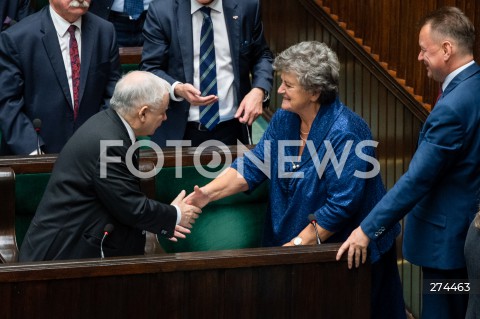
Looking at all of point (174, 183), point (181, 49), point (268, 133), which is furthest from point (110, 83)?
point (268, 133)

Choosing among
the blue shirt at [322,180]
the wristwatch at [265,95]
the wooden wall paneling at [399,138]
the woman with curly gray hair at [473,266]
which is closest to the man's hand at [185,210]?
the blue shirt at [322,180]

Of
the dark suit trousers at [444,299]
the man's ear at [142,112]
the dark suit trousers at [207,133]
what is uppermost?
the man's ear at [142,112]

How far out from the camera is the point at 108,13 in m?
5.34

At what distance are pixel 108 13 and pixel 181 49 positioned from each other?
1.05 meters

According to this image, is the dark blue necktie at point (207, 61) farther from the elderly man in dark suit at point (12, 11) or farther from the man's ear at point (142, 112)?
the elderly man in dark suit at point (12, 11)

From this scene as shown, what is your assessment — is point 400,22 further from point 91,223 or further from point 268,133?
point 91,223

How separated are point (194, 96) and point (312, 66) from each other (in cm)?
66

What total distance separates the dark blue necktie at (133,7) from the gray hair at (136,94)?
1951 millimetres

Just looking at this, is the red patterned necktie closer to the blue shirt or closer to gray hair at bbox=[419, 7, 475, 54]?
the blue shirt

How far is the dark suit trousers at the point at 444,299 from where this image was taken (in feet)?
11.4

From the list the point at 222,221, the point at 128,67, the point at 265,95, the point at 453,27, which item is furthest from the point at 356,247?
the point at 128,67

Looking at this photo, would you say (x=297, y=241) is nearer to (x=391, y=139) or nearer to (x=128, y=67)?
(x=391, y=139)

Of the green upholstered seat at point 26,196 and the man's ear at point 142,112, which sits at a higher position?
the man's ear at point 142,112

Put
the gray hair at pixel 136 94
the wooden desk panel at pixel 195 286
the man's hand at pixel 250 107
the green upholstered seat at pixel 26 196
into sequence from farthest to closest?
the man's hand at pixel 250 107
the green upholstered seat at pixel 26 196
the gray hair at pixel 136 94
the wooden desk panel at pixel 195 286
